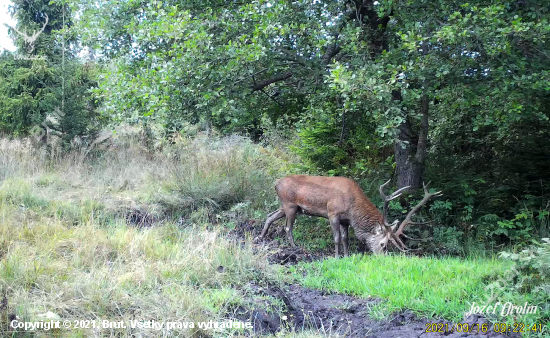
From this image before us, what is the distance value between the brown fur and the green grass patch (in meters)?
1.02

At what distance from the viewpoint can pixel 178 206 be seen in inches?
413

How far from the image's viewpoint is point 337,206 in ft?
27.2

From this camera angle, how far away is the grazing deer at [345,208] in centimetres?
812

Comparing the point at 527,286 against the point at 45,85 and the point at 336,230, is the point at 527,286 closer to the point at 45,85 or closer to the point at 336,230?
the point at 336,230

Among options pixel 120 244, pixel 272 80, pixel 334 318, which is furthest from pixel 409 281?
pixel 272 80

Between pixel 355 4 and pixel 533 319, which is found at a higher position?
pixel 355 4

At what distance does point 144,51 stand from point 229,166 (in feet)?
13.4

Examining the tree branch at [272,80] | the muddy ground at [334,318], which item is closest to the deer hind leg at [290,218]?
the tree branch at [272,80]

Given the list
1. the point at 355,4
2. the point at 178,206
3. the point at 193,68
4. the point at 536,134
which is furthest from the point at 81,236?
the point at 536,134

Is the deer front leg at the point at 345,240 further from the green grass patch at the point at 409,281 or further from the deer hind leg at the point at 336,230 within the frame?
the green grass patch at the point at 409,281

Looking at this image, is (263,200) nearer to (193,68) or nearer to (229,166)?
(229,166)
